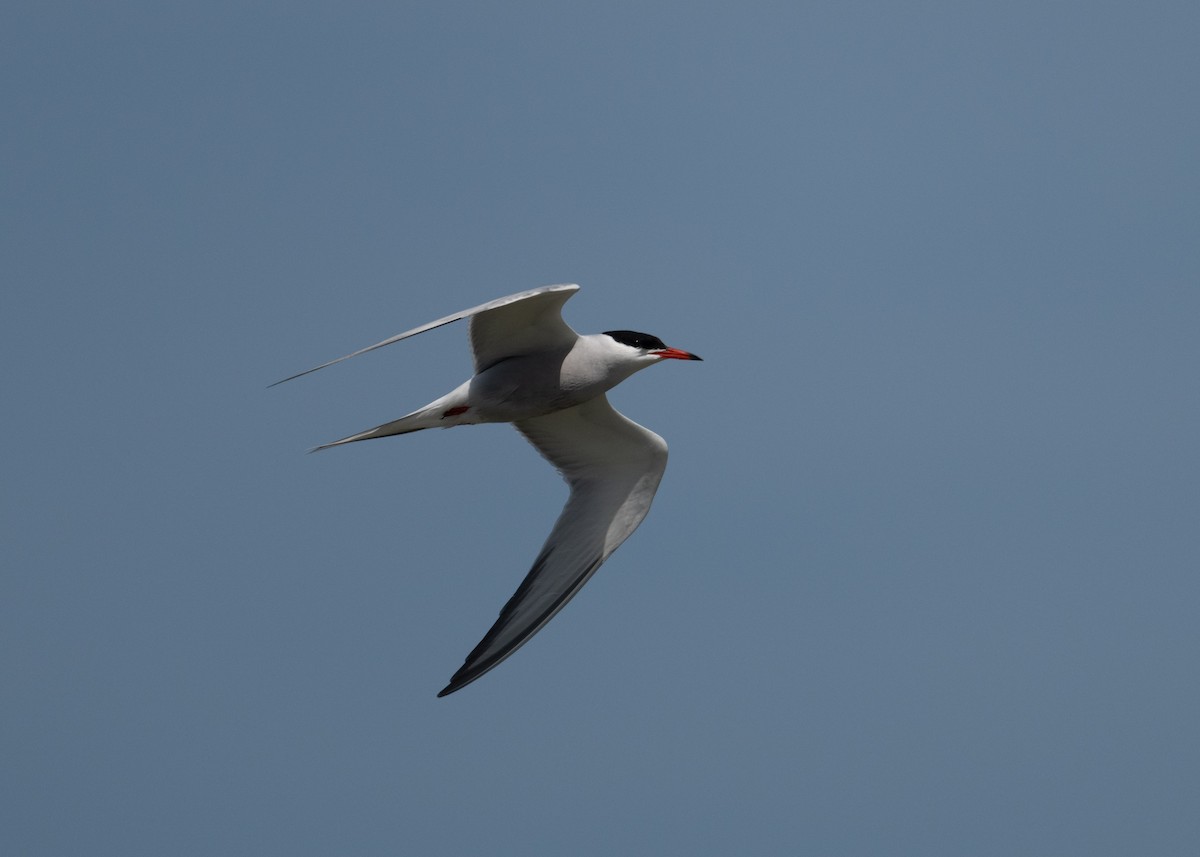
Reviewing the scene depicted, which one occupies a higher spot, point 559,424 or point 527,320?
point 527,320

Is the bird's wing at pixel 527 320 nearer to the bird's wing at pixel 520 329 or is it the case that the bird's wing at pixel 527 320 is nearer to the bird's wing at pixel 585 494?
the bird's wing at pixel 520 329

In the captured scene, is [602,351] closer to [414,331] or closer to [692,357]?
[692,357]

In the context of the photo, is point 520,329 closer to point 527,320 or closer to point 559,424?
point 527,320

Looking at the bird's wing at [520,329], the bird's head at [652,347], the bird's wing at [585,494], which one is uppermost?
the bird's wing at [520,329]

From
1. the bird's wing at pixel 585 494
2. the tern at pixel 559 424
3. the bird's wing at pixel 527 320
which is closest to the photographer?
the bird's wing at pixel 527 320

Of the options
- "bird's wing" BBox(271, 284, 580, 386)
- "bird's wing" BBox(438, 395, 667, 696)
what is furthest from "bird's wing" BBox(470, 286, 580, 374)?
"bird's wing" BBox(438, 395, 667, 696)

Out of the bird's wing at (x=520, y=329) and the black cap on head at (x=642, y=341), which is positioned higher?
the bird's wing at (x=520, y=329)

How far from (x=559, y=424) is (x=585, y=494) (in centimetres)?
68

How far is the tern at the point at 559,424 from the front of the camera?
32.7 feet

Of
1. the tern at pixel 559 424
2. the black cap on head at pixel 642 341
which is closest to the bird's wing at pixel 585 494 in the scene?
the tern at pixel 559 424

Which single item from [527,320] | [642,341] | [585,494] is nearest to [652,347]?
[642,341]

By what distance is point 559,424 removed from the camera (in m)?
11.4

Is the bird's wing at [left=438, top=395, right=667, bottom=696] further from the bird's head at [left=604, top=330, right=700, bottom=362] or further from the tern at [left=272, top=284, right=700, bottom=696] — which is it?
the bird's head at [left=604, top=330, right=700, bottom=362]

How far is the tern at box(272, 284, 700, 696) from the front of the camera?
32.7 ft
